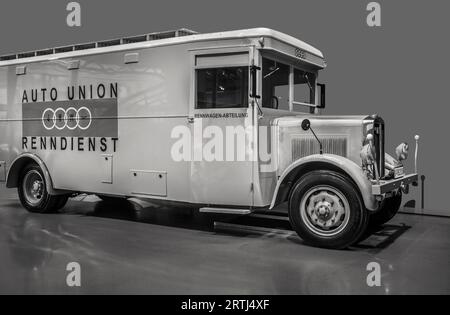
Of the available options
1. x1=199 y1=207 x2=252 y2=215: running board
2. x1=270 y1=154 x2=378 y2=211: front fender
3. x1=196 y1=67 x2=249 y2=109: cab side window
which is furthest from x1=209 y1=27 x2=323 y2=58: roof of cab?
x1=199 y1=207 x2=252 y2=215: running board

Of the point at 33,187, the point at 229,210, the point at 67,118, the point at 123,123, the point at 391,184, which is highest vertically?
the point at 67,118

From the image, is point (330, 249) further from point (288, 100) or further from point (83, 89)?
point (83, 89)

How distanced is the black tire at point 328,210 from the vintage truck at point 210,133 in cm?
1

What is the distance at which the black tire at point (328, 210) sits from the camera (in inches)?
226

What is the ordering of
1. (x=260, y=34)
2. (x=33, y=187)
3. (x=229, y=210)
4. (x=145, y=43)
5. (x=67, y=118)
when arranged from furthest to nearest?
(x=33, y=187), (x=67, y=118), (x=145, y=43), (x=229, y=210), (x=260, y=34)

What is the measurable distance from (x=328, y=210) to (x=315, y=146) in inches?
35.6

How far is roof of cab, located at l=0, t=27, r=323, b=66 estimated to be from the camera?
21.0 feet

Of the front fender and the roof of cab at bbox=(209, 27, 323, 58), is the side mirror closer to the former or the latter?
the roof of cab at bbox=(209, 27, 323, 58)

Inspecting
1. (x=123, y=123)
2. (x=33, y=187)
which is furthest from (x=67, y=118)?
(x=33, y=187)

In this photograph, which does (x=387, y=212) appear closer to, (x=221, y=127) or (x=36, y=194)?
(x=221, y=127)

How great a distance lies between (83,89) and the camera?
315 inches

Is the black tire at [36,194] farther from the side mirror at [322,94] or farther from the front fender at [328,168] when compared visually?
the side mirror at [322,94]

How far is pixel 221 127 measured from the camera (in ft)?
21.4

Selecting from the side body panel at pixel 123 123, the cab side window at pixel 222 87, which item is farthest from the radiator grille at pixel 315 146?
the cab side window at pixel 222 87
